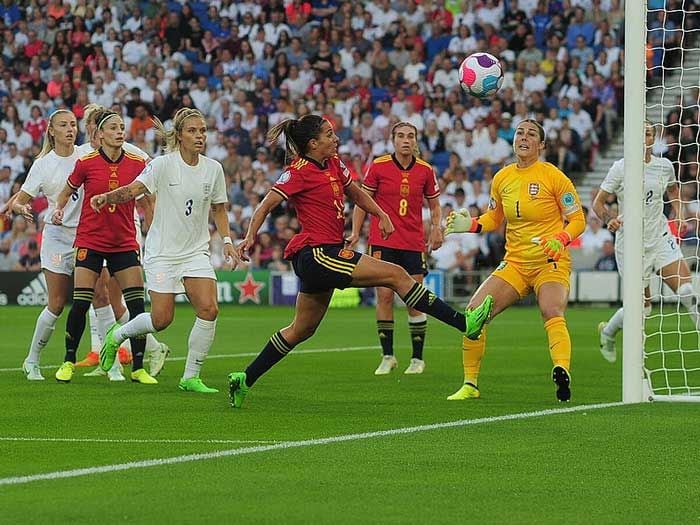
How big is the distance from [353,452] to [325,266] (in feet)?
7.28

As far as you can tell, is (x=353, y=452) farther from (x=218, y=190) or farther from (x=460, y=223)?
(x=218, y=190)

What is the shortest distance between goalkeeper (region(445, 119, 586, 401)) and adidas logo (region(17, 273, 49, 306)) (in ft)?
60.1

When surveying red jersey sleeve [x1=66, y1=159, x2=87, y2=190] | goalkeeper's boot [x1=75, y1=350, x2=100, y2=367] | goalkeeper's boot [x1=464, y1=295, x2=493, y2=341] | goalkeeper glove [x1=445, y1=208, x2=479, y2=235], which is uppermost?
red jersey sleeve [x1=66, y1=159, x2=87, y2=190]

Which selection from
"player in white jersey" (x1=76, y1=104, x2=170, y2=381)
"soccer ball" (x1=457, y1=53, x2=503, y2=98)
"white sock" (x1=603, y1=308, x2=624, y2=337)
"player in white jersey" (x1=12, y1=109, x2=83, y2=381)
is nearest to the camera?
"soccer ball" (x1=457, y1=53, x2=503, y2=98)

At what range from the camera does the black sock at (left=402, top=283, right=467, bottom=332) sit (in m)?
9.84

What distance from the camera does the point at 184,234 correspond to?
11398 millimetres

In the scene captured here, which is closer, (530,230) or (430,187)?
(530,230)

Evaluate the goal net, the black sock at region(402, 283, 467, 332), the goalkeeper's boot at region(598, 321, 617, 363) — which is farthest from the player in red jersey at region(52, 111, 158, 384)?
the goalkeeper's boot at region(598, 321, 617, 363)

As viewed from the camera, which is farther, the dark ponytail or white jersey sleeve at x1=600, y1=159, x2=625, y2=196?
white jersey sleeve at x1=600, y1=159, x2=625, y2=196

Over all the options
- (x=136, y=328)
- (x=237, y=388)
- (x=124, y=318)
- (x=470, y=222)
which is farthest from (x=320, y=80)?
(x=237, y=388)

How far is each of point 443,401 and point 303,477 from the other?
396 centimetres

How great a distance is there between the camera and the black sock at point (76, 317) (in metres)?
12.4

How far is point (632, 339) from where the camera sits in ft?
34.7

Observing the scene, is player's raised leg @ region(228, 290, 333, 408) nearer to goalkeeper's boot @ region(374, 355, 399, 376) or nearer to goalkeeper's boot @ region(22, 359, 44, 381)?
goalkeeper's boot @ region(22, 359, 44, 381)
